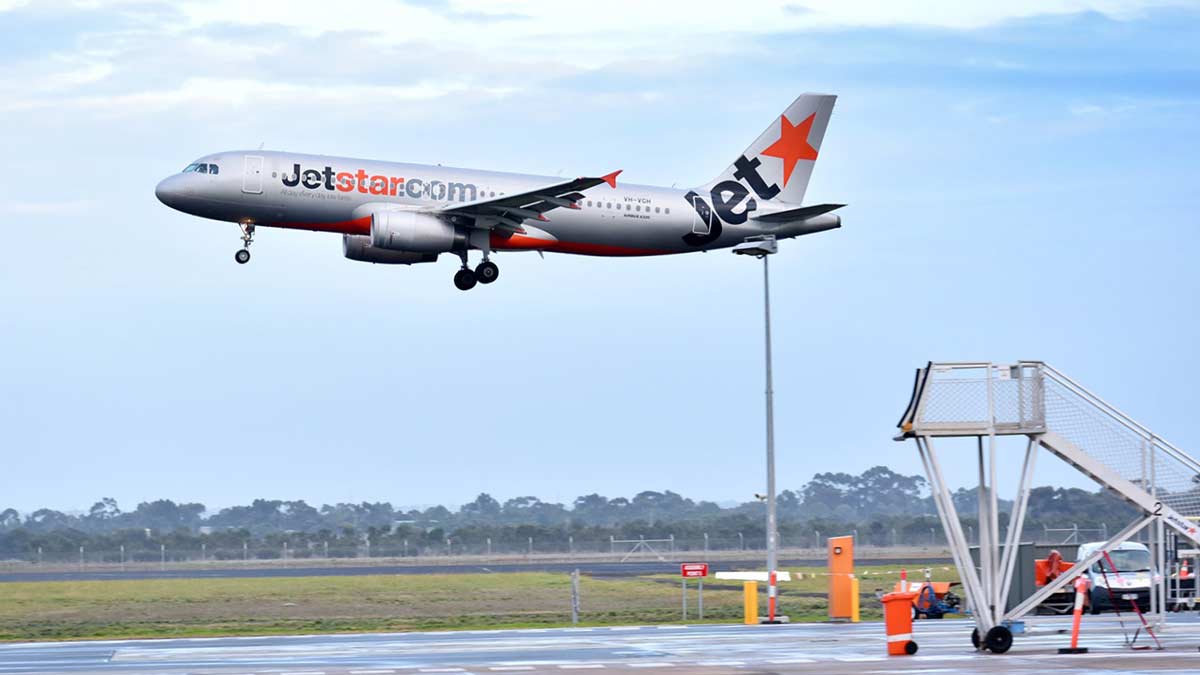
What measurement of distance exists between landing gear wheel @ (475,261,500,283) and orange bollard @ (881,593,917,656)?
829 inches

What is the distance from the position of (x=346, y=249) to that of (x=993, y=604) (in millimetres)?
23396

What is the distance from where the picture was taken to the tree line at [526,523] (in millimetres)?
91562

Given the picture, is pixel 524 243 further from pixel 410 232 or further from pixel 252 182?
pixel 252 182

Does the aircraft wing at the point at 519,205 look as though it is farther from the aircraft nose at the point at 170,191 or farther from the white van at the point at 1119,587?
the white van at the point at 1119,587

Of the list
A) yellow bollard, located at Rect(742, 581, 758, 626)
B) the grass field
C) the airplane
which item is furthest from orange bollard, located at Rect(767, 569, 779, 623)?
the airplane

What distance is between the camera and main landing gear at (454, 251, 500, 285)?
1855 inches

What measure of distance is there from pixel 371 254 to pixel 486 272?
3.43 metres

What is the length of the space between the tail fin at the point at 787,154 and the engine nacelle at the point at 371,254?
1111 cm

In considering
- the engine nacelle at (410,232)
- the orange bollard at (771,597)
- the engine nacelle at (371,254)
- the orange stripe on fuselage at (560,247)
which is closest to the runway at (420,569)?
the orange stripe on fuselage at (560,247)

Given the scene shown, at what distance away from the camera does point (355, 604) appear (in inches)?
1996

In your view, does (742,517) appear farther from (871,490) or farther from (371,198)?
(371,198)

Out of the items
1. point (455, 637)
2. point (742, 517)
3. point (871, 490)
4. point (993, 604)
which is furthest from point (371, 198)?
point (871, 490)

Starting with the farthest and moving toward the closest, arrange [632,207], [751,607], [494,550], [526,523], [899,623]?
1. [526,523]
2. [494,550]
3. [632,207]
4. [751,607]
5. [899,623]

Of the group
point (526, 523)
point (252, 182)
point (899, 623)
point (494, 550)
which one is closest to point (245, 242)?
point (252, 182)
